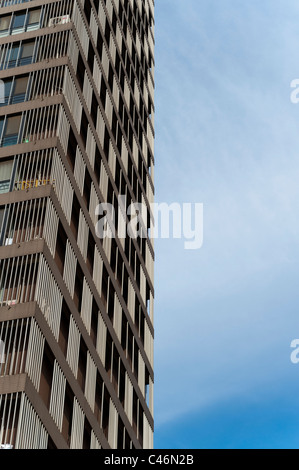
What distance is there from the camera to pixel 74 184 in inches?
1419

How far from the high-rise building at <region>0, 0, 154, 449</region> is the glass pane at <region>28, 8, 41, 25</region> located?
93 mm

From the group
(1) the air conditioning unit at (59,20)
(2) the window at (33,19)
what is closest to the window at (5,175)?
(1) the air conditioning unit at (59,20)

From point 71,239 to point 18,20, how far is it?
54.1 feet

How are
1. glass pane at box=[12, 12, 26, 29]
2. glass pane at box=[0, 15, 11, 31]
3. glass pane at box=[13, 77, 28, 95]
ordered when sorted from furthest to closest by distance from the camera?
glass pane at box=[0, 15, 11, 31]
glass pane at box=[12, 12, 26, 29]
glass pane at box=[13, 77, 28, 95]

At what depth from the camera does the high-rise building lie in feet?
91.3

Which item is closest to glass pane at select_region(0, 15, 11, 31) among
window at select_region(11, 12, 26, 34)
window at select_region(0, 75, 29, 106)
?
window at select_region(11, 12, 26, 34)

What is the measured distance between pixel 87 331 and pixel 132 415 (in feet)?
29.1

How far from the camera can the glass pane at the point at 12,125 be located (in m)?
36.1

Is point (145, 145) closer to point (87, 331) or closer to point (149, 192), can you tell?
point (149, 192)

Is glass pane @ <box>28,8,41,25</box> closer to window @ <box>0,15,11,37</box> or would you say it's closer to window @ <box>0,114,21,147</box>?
window @ <box>0,15,11,37</box>

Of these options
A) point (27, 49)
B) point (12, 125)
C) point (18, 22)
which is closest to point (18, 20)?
point (18, 22)

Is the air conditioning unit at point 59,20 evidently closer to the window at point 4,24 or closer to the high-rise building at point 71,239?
the high-rise building at point 71,239

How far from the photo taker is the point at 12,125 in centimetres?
3641
